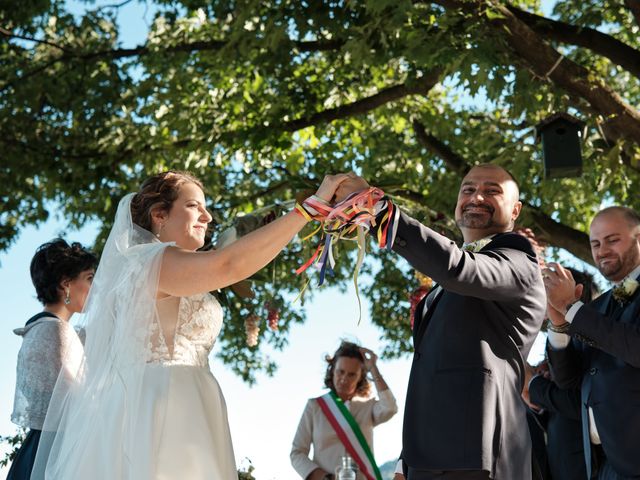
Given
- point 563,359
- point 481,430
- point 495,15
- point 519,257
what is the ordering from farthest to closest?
point 495,15 → point 563,359 → point 519,257 → point 481,430

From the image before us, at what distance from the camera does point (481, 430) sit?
309 centimetres

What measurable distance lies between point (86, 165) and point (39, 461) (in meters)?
6.51

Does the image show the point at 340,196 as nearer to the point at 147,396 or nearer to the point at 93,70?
the point at 147,396

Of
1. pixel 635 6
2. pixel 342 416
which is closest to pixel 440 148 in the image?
pixel 635 6

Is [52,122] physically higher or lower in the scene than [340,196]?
higher

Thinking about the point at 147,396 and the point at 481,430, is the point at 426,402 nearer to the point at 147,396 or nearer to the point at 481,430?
the point at 481,430

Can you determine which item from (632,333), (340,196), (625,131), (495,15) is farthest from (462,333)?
(625,131)

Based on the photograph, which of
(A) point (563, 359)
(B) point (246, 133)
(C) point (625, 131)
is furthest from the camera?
(B) point (246, 133)

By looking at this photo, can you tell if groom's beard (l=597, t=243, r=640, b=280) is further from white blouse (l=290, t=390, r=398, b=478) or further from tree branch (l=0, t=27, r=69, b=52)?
tree branch (l=0, t=27, r=69, b=52)

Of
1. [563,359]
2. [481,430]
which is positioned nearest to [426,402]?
[481,430]

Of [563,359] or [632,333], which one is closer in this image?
[632,333]

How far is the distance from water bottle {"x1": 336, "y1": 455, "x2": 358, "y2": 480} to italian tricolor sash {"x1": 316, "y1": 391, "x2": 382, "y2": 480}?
12 centimetres

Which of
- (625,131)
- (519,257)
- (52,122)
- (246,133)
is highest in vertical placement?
(52,122)

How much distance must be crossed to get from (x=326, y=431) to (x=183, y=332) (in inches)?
126
